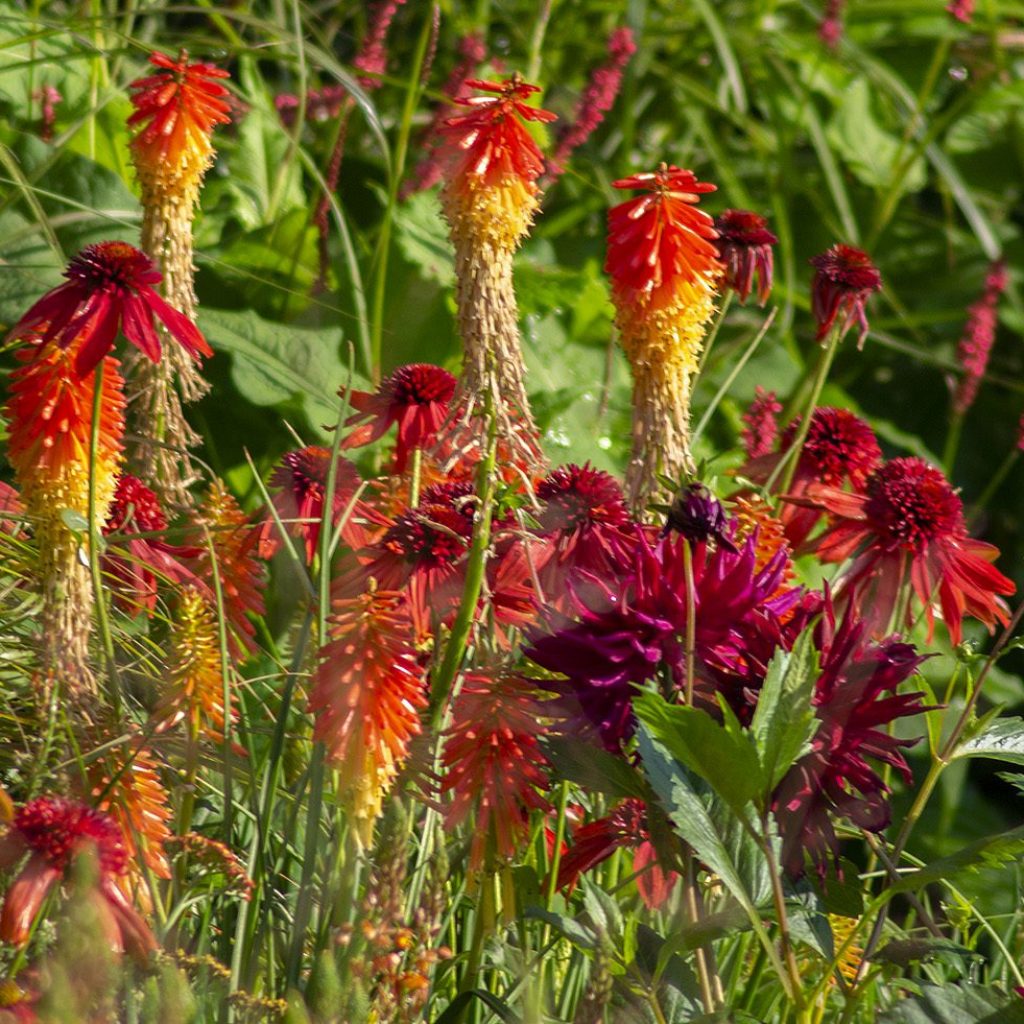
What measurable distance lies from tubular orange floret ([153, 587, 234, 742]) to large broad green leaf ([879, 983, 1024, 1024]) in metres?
0.38

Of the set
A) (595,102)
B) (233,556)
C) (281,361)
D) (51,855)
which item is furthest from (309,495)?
(595,102)

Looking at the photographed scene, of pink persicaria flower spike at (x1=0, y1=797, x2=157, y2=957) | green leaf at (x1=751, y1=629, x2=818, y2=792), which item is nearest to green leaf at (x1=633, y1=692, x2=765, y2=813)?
green leaf at (x1=751, y1=629, x2=818, y2=792)

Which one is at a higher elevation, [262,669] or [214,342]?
[214,342]

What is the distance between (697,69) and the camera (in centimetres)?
274

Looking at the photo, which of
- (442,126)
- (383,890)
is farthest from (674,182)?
(383,890)

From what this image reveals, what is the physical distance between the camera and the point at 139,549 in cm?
102

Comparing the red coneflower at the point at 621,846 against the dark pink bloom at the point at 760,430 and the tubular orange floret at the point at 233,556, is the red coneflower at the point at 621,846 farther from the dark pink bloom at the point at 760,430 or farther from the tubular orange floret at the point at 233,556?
the dark pink bloom at the point at 760,430

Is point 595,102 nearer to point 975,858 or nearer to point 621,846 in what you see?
point 621,846

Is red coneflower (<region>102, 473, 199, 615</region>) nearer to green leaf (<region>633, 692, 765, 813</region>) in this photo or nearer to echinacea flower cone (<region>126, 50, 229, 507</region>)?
echinacea flower cone (<region>126, 50, 229, 507</region>)

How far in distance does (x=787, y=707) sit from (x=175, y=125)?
2.15 feet

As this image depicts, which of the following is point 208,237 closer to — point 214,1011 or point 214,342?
point 214,342

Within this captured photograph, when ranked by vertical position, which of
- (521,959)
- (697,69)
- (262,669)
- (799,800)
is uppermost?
(697,69)

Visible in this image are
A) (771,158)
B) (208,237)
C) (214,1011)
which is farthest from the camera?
(771,158)

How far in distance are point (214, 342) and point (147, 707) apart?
731 mm
